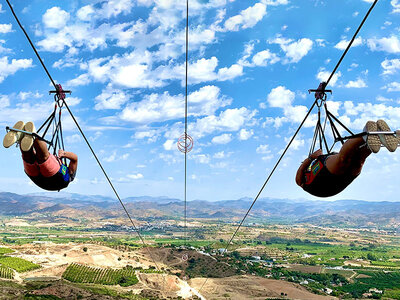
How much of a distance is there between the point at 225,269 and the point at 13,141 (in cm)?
7914

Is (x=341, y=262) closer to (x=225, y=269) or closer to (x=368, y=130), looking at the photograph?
(x=225, y=269)

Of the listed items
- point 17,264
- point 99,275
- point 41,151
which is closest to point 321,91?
point 41,151

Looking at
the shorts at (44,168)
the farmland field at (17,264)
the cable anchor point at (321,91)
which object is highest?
the cable anchor point at (321,91)

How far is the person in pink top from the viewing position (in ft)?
19.8

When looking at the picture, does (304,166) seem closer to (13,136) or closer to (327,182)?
(327,182)

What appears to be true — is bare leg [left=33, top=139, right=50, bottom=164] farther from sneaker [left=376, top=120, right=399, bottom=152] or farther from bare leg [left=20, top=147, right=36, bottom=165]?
sneaker [left=376, top=120, right=399, bottom=152]

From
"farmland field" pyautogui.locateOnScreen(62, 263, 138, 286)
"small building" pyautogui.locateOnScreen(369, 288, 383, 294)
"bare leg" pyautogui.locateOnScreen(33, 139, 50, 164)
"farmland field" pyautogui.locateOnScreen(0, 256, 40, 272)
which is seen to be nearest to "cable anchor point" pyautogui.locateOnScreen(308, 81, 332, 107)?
"bare leg" pyautogui.locateOnScreen(33, 139, 50, 164)

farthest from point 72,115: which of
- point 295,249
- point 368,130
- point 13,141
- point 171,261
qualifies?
point 295,249

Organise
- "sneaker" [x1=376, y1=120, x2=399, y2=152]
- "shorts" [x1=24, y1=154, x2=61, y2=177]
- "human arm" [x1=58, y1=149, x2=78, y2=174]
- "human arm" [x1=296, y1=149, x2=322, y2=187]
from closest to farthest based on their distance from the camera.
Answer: "sneaker" [x1=376, y1=120, x2=399, y2=152] < "shorts" [x1=24, y1=154, x2=61, y2=177] < "human arm" [x1=296, y1=149, x2=322, y2=187] < "human arm" [x1=58, y1=149, x2=78, y2=174]

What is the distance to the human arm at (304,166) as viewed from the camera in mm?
7082

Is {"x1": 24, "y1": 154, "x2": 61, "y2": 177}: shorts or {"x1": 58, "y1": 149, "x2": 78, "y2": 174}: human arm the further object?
{"x1": 58, "y1": 149, "x2": 78, "y2": 174}: human arm

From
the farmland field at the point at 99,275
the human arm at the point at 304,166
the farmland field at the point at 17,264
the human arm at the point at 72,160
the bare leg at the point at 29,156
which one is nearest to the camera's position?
the bare leg at the point at 29,156

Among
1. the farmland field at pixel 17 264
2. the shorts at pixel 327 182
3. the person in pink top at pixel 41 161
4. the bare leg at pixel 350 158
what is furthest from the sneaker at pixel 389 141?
the farmland field at pixel 17 264

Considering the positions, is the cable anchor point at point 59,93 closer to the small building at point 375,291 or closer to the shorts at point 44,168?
the shorts at point 44,168
